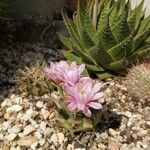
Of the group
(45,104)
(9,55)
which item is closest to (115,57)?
(45,104)

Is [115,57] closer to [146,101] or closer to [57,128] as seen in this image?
[146,101]

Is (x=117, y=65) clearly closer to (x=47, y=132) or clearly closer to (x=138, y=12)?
(x=138, y=12)

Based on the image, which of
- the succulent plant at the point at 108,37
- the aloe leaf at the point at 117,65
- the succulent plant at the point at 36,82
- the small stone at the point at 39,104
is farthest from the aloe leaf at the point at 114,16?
the small stone at the point at 39,104

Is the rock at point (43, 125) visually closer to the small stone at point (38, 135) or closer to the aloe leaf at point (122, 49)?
the small stone at point (38, 135)

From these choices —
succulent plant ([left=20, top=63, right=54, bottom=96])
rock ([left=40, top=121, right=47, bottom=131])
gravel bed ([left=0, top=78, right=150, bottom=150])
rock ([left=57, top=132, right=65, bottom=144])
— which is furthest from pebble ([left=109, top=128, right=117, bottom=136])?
succulent plant ([left=20, top=63, right=54, bottom=96])

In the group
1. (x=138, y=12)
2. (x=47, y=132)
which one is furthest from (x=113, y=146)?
(x=138, y=12)

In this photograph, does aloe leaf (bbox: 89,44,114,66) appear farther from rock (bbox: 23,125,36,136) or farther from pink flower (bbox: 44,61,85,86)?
rock (bbox: 23,125,36,136)
